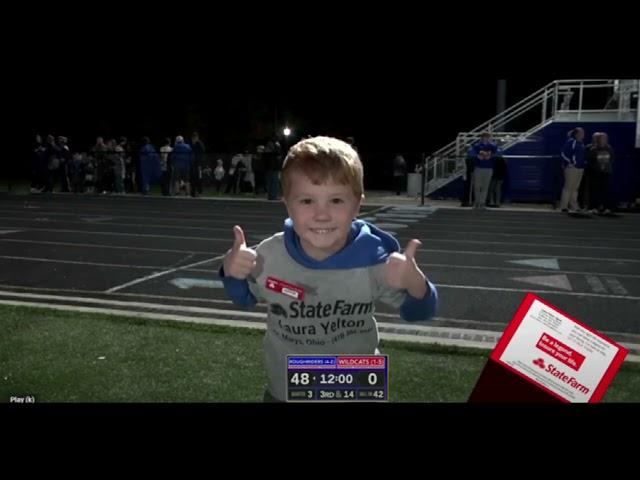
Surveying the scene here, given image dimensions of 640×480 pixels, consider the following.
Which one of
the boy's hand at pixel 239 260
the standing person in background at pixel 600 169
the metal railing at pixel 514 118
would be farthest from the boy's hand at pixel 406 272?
the metal railing at pixel 514 118

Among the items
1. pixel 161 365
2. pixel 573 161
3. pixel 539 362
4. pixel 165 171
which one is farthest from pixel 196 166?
pixel 539 362

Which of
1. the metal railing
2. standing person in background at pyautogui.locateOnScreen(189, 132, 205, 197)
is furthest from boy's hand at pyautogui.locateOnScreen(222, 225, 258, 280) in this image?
standing person in background at pyautogui.locateOnScreen(189, 132, 205, 197)

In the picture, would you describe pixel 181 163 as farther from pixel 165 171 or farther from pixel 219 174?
pixel 219 174

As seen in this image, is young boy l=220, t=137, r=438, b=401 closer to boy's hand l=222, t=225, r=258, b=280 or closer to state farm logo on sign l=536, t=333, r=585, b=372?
boy's hand l=222, t=225, r=258, b=280

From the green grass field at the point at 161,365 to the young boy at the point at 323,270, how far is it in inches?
69.7

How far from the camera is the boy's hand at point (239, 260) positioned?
1.85 meters

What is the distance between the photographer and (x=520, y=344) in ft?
4.58

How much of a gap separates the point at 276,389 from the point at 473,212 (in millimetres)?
14687

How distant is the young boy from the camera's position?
1772 millimetres

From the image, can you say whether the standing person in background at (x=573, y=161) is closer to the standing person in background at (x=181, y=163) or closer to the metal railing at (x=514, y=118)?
the metal railing at (x=514, y=118)

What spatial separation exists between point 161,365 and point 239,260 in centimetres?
265

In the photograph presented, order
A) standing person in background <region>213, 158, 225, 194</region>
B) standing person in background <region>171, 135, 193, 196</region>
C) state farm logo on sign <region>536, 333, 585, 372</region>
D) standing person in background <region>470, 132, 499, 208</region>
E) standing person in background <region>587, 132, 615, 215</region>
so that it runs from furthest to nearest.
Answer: standing person in background <region>213, 158, 225, 194</region>
standing person in background <region>171, 135, 193, 196</region>
standing person in background <region>470, 132, 499, 208</region>
standing person in background <region>587, 132, 615, 215</region>
state farm logo on sign <region>536, 333, 585, 372</region>
